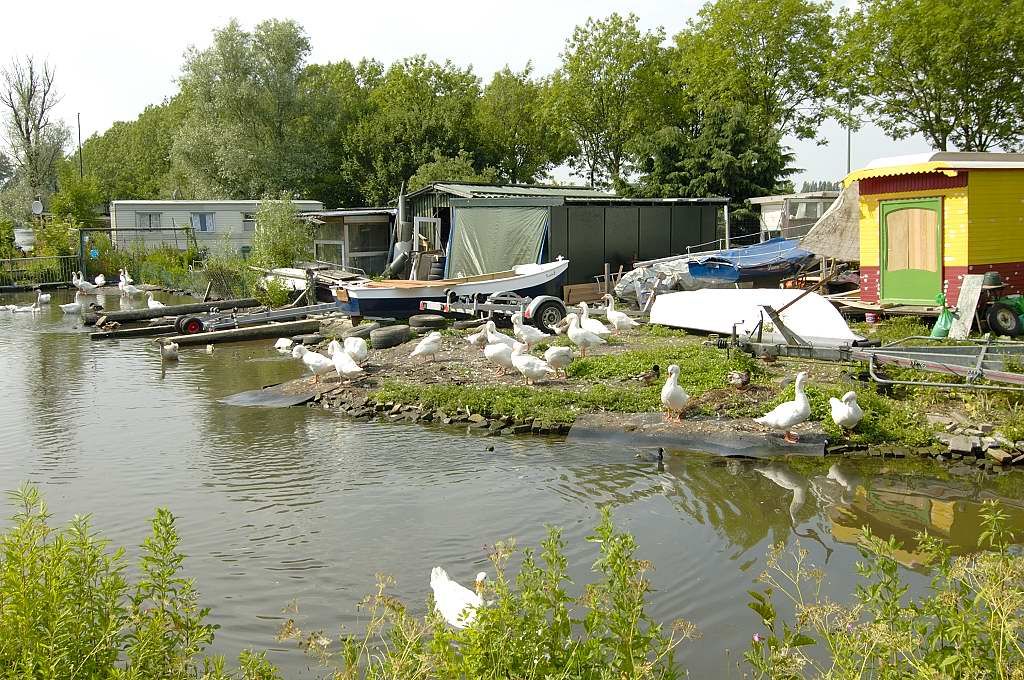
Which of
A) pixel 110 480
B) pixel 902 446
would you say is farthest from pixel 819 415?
pixel 110 480

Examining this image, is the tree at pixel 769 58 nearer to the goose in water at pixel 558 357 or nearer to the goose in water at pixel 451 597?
the goose in water at pixel 558 357

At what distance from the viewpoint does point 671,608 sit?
22.8ft

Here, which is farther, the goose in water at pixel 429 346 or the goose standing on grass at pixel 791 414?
the goose in water at pixel 429 346

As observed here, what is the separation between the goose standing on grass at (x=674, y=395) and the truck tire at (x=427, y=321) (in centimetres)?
935

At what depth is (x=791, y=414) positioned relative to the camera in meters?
10.8

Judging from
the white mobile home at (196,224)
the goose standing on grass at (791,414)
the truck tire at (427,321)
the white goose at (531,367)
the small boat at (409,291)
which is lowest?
the goose standing on grass at (791,414)

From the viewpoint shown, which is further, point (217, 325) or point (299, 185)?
point (299, 185)

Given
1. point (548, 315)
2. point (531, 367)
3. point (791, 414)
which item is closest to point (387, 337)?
point (548, 315)

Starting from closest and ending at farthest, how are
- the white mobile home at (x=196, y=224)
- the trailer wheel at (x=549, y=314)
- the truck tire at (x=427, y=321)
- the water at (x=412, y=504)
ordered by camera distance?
1. the water at (x=412, y=504)
2. the trailer wheel at (x=549, y=314)
3. the truck tire at (x=427, y=321)
4. the white mobile home at (x=196, y=224)

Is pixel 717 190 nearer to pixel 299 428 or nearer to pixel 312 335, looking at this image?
pixel 312 335

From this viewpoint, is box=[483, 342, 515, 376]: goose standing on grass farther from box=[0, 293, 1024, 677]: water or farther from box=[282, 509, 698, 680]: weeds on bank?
box=[282, 509, 698, 680]: weeds on bank

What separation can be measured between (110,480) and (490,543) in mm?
5292

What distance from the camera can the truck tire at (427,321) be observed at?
798 inches

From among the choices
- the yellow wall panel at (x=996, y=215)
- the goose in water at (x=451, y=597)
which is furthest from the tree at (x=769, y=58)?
the goose in water at (x=451, y=597)
